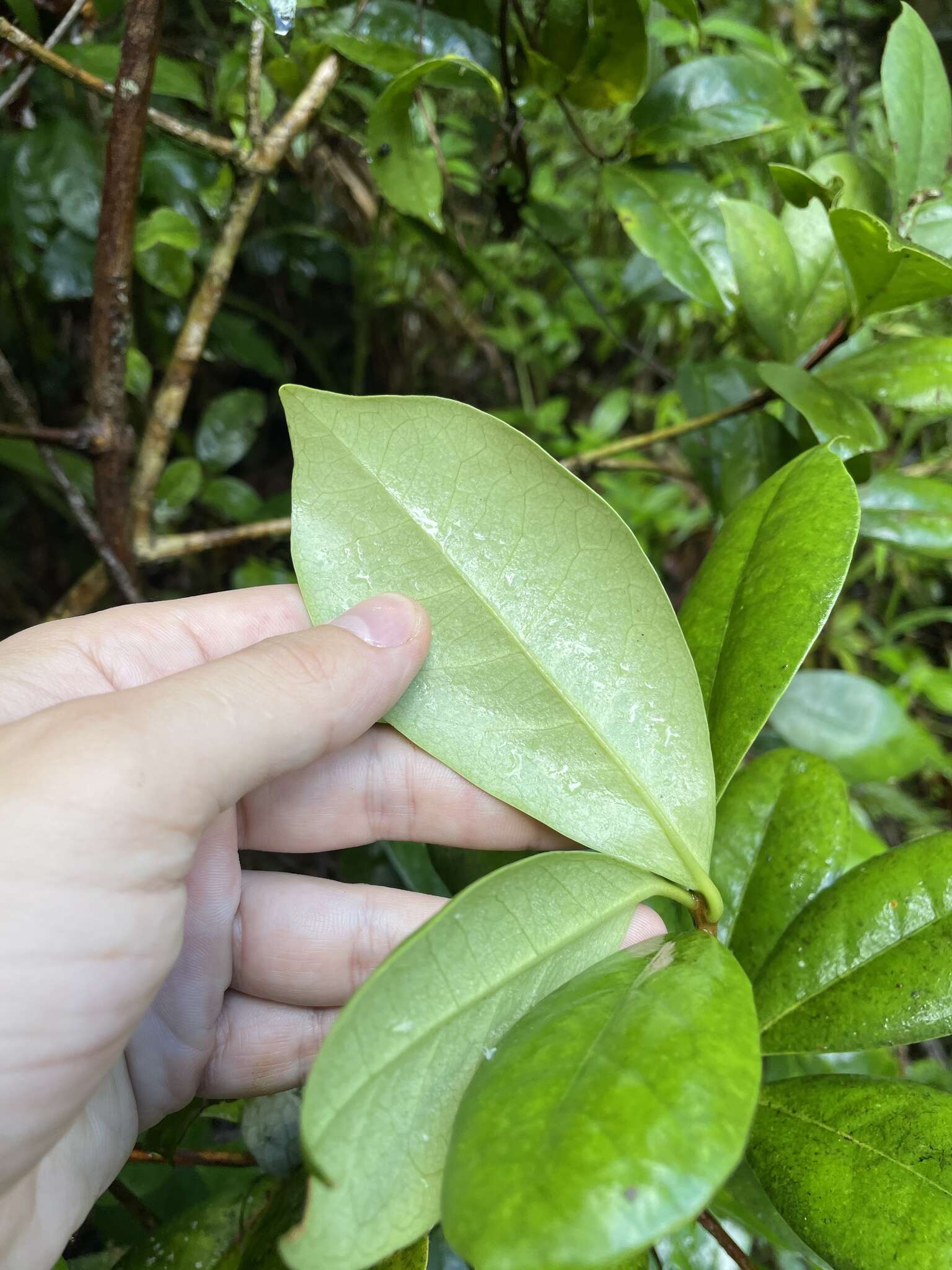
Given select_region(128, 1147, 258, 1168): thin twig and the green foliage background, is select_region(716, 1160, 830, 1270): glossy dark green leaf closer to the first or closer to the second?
the green foliage background

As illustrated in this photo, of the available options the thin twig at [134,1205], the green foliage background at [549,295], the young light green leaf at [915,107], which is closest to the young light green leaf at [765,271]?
the green foliage background at [549,295]

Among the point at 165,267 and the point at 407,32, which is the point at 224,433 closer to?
the point at 165,267

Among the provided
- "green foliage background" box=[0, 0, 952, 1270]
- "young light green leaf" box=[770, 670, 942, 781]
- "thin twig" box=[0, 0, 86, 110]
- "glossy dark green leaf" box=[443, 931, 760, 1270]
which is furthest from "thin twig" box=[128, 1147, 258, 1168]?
"thin twig" box=[0, 0, 86, 110]

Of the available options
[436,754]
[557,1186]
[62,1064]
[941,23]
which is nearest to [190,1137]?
[62,1064]

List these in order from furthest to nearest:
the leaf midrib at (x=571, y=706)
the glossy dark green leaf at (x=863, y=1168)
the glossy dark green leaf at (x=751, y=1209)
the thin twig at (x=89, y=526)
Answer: the thin twig at (x=89, y=526), the glossy dark green leaf at (x=751, y=1209), the leaf midrib at (x=571, y=706), the glossy dark green leaf at (x=863, y=1168)

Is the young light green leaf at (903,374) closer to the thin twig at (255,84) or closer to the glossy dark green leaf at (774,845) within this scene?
the glossy dark green leaf at (774,845)

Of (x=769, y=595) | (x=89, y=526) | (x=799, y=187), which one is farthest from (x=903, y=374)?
(x=89, y=526)
